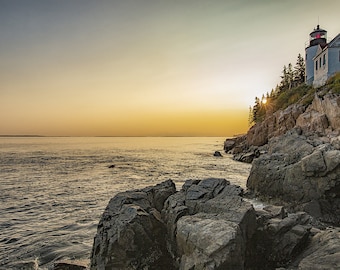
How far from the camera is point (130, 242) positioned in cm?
928

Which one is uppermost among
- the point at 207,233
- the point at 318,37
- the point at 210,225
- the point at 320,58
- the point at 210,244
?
the point at 318,37

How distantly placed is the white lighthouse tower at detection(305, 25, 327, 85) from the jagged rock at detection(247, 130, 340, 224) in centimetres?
4313

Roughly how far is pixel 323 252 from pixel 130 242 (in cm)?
584

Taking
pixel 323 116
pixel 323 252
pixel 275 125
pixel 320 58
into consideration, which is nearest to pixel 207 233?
pixel 323 252

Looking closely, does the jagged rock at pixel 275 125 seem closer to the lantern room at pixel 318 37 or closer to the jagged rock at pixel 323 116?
the jagged rock at pixel 323 116

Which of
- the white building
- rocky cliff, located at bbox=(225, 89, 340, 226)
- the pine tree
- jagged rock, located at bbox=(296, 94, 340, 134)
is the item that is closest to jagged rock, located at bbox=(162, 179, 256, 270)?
rocky cliff, located at bbox=(225, 89, 340, 226)

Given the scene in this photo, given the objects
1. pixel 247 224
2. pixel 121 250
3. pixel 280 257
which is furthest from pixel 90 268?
pixel 280 257

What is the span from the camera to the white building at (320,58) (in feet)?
151

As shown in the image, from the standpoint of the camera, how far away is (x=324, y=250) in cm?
777

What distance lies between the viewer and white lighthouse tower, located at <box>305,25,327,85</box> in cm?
5681

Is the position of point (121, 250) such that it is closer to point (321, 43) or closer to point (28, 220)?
point (28, 220)

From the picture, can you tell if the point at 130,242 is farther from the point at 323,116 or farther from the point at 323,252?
the point at 323,116

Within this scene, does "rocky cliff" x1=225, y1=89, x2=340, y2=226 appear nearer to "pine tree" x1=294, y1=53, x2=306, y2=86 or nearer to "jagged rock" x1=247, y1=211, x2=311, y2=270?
"jagged rock" x1=247, y1=211, x2=311, y2=270

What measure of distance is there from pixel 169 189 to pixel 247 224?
5187mm
